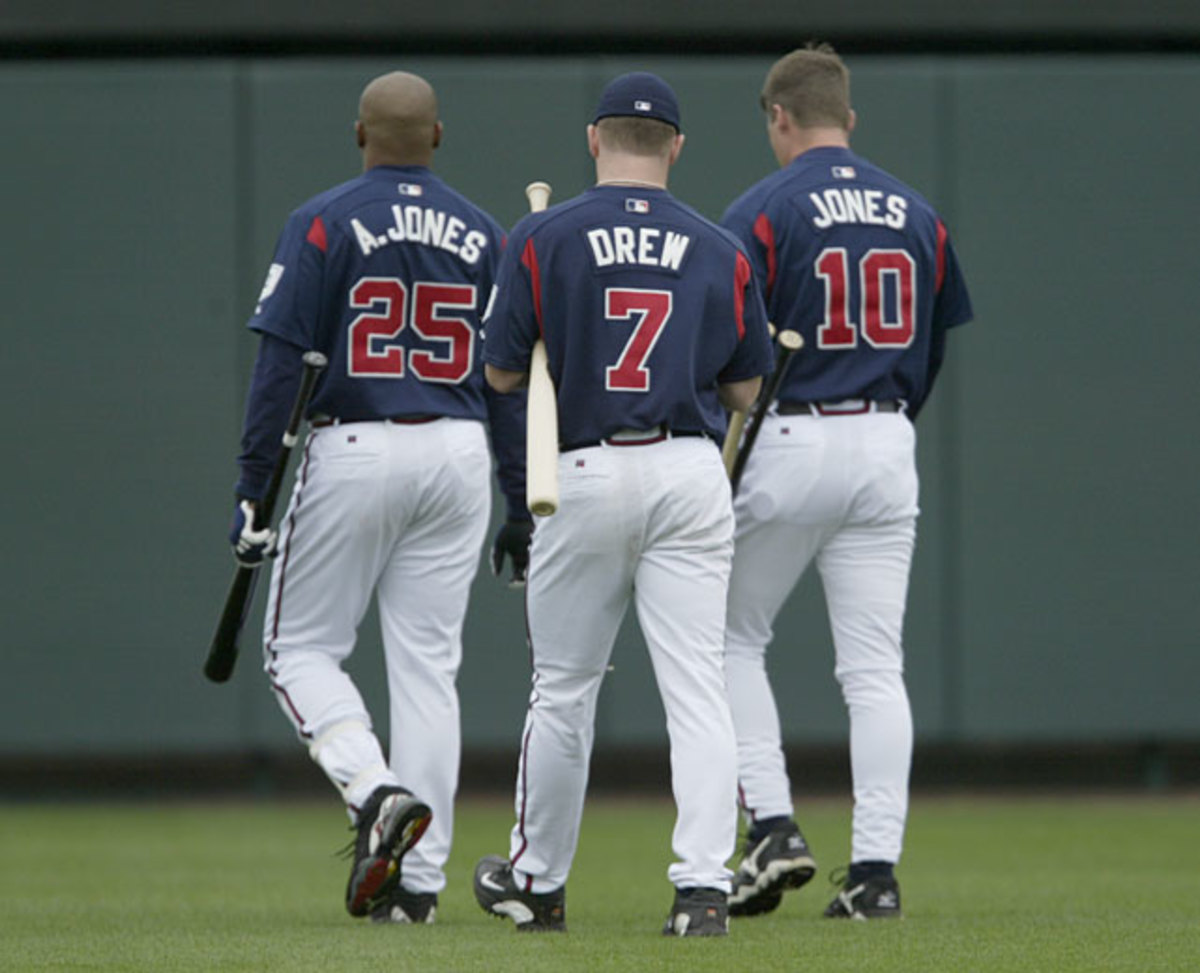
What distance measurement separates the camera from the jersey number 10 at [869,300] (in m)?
6.41

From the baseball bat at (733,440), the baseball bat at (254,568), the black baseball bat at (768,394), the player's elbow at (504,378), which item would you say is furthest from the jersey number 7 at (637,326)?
the baseball bat at (254,568)

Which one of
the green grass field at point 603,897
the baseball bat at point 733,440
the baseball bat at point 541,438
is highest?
the baseball bat at point 541,438

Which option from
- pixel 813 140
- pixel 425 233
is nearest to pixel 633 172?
pixel 425 233

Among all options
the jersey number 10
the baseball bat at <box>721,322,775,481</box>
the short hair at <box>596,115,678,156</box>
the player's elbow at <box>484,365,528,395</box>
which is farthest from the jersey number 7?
the jersey number 10

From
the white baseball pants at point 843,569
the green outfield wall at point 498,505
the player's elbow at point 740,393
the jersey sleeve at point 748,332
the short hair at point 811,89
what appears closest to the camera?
the jersey sleeve at point 748,332

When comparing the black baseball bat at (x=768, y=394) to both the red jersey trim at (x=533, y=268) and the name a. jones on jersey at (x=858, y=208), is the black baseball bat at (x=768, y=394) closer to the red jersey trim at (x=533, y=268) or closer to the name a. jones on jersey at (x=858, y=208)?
the name a. jones on jersey at (x=858, y=208)

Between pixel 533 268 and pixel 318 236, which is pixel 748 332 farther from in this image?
pixel 318 236

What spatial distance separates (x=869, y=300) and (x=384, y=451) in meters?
1.46

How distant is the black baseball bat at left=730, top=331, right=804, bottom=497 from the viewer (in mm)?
6086

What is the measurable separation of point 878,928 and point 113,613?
5.78m

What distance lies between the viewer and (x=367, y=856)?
19.0 ft

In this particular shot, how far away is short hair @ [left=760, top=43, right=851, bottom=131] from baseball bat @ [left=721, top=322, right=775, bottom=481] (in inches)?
28.4

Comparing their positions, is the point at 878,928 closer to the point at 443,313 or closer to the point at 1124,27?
the point at 443,313

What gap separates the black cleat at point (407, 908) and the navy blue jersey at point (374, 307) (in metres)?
1.20
